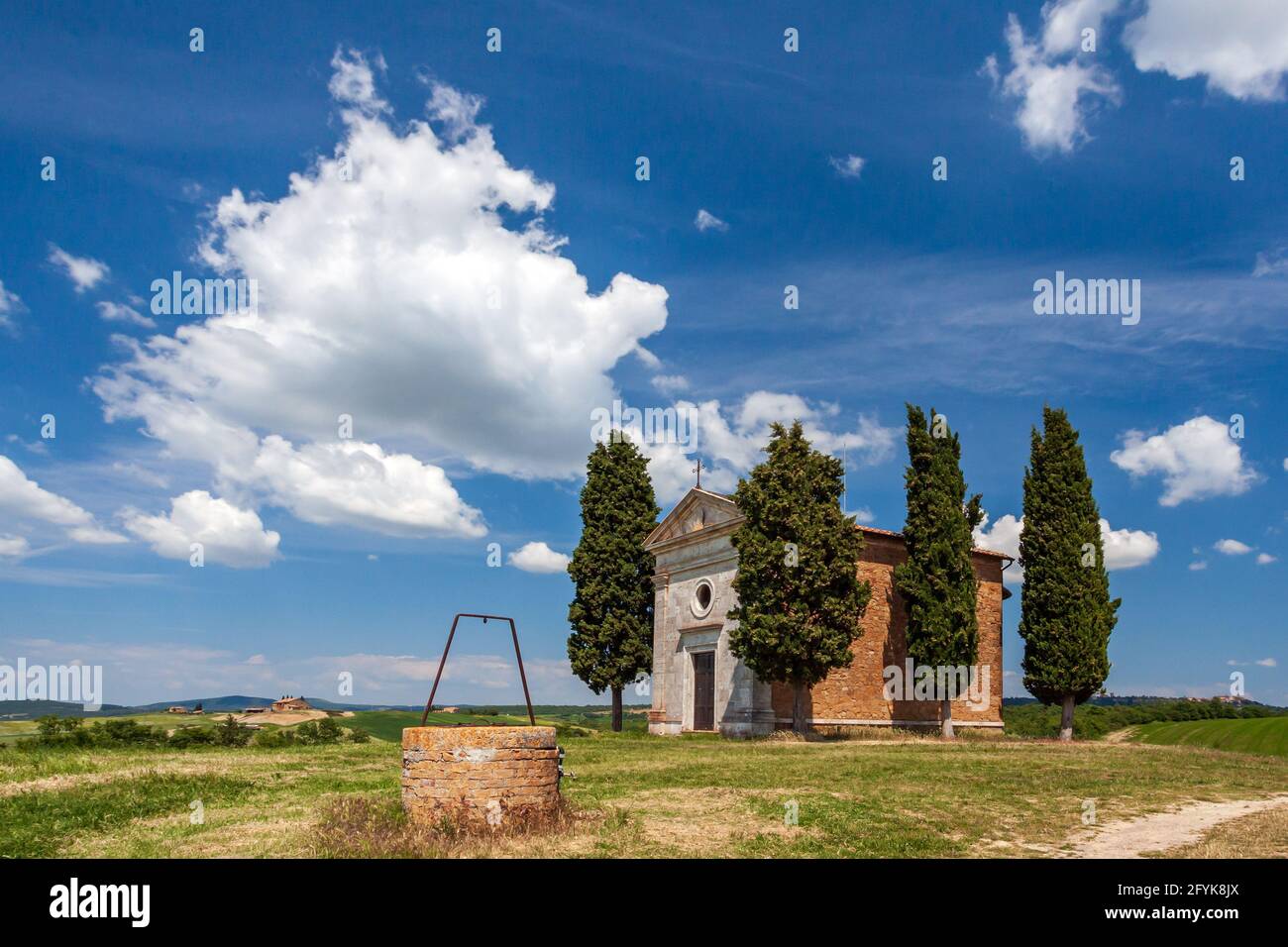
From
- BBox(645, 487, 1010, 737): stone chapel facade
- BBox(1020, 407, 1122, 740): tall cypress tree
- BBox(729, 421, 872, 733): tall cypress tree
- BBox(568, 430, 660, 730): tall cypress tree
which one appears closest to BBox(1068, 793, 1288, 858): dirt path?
BBox(729, 421, 872, 733): tall cypress tree

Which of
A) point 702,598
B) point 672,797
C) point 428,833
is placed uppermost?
point 702,598

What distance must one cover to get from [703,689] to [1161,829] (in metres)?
21.9

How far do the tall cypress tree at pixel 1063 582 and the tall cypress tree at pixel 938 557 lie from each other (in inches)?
81.2

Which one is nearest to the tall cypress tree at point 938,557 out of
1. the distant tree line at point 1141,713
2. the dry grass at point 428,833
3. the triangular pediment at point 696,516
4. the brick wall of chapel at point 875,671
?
the brick wall of chapel at point 875,671

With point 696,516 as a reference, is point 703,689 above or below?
below

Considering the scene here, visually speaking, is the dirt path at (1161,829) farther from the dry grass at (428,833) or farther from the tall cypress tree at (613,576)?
the tall cypress tree at (613,576)

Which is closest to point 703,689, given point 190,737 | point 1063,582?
point 1063,582

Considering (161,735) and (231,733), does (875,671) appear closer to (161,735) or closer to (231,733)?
(231,733)

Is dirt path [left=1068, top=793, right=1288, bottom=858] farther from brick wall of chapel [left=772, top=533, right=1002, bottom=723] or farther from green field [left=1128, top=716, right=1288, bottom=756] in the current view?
green field [left=1128, top=716, right=1288, bottom=756]

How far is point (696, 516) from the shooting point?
3344 cm

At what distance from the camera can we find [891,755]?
2002cm

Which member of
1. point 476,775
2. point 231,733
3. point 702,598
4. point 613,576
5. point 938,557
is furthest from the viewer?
point 613,576

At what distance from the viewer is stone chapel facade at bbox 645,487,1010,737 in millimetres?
29156
